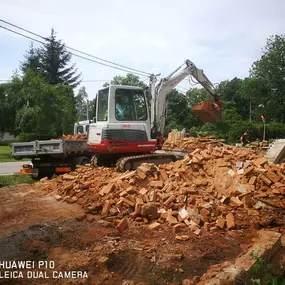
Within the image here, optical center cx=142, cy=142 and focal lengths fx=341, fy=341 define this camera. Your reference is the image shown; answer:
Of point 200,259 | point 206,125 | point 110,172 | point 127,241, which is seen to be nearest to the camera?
point 200,259

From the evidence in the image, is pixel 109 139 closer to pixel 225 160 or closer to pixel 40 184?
pixel 40 184

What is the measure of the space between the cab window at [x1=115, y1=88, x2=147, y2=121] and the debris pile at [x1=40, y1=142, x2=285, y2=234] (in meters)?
1.91

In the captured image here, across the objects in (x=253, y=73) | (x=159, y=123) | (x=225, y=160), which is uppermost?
(x=253, y=73)

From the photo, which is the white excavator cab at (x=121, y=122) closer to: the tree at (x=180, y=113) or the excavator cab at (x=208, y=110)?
the excavator cab at (x=208, y=110)

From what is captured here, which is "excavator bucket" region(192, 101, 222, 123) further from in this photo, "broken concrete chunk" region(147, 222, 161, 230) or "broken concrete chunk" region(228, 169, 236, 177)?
"broken concrete chunk" region(147, 222, 161, 230)

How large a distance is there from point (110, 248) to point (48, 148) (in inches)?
282

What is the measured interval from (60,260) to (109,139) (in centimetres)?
542

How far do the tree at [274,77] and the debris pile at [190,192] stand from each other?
42768 millimetres

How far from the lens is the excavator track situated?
9.23m

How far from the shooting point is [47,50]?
152 feet

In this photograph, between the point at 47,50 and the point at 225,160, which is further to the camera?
the point at 47,50

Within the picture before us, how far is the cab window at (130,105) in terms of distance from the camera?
9.63 m

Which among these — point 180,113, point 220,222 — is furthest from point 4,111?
point 180,113

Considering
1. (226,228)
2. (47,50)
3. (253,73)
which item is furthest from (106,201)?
(253,73)
